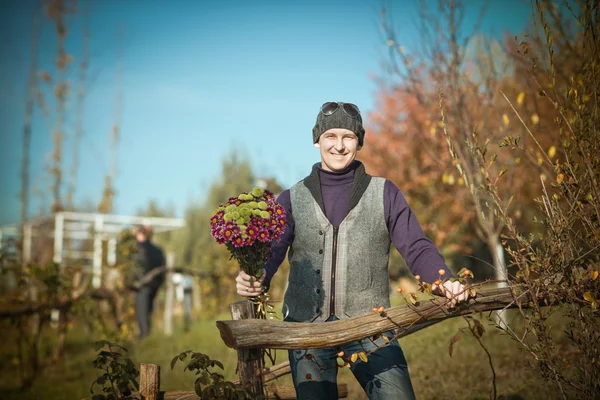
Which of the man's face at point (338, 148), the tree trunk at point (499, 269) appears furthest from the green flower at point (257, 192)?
the tree trunk at point (499, 269)

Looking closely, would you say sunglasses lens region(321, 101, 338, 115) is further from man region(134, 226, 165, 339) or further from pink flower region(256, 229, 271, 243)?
man region(134, 226, 165, 339)

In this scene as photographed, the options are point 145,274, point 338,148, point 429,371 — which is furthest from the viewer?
point 145,274

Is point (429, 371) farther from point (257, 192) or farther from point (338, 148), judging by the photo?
point (257, 192)

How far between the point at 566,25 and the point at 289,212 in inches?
223

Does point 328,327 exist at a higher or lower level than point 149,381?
higher

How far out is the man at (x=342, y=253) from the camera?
2.81m

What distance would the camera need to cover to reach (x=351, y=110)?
325 cm

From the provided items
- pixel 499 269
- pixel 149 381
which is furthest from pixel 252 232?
pixel 499 269

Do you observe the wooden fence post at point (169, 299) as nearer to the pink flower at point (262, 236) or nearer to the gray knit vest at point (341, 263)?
the gray knit vest at point (341, 263)

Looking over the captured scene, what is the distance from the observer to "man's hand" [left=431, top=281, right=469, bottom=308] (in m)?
2.57

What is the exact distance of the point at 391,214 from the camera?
3043mm

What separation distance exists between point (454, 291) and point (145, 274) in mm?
9741

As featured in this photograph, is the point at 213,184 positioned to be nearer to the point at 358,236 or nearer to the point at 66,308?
the point at 66,308

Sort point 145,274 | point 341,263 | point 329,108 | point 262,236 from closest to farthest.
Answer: point 262,236, point 341,263, point 329,108, point 145,274
